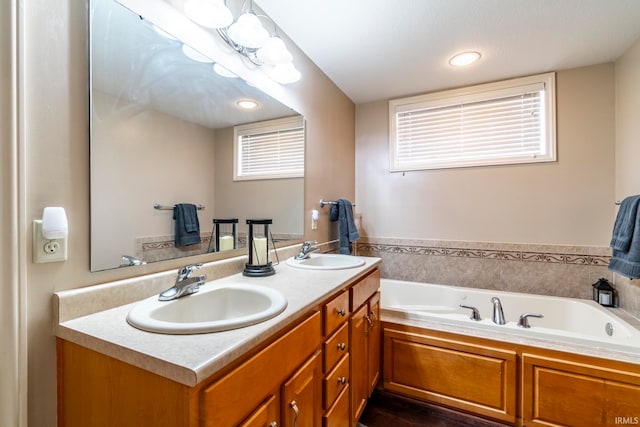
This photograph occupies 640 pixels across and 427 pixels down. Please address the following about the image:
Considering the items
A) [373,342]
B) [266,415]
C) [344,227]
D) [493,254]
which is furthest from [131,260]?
[493,254]

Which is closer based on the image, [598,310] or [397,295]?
[598,310]

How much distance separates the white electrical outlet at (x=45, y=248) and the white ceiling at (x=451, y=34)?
57.2 inches

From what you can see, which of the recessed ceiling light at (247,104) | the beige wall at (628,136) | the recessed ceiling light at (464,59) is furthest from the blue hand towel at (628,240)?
the recessed ceiling light at (247,104)

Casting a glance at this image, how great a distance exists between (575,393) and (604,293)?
939mm

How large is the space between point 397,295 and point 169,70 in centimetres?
232

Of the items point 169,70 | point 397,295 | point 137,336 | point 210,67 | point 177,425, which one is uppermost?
point 210,67

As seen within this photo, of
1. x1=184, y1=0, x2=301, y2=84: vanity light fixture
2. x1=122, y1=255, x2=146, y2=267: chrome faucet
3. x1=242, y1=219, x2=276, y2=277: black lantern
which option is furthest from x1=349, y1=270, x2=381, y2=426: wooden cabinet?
x1=184, y1=0, x2=301, y2=84: vanity light fixture

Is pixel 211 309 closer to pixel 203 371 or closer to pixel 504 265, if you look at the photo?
pixel 203 371

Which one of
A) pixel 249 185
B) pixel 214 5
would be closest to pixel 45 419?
pixel 249 185

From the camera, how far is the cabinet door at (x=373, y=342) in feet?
5.45

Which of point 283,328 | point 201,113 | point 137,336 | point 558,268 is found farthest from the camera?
point 558,268

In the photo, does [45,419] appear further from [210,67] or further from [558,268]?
[558,268]

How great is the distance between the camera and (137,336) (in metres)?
0.69

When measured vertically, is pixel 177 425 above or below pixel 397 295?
above
